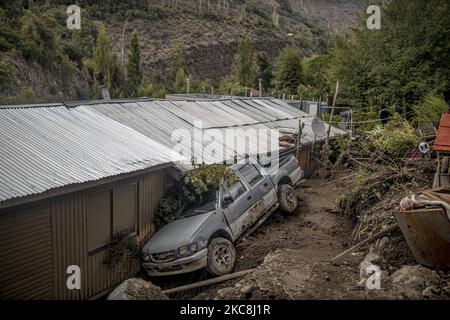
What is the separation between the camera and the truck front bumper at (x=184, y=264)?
26.0 ft

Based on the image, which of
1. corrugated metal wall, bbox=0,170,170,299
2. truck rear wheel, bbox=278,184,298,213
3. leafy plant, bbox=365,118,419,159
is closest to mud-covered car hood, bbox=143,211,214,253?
corrugated metal wall, bbox=0,170,170,299

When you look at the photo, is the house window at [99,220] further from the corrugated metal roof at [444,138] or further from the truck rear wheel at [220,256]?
the corrugated metal roof at [444,138]

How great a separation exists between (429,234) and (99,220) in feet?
19.5

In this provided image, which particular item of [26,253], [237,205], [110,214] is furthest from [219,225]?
[26,253]

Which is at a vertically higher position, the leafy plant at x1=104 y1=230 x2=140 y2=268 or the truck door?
the truck door

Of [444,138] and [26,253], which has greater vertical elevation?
[444,138]

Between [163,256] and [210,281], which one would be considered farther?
[163,256]

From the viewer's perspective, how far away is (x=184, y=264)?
7.95m

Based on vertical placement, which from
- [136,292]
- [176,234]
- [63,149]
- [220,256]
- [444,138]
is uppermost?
[444,138]

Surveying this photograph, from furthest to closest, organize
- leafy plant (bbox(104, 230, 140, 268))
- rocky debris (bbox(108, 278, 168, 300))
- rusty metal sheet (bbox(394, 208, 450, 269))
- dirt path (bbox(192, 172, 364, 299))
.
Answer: leafy plant (bbox(104, 230, 140, 268)) < dirt path (bbox(192, 172, 364, 299)) < rusty metal sheet (bbox(394, 208, 450, 269)) < rocky debris (bbox(108, 278, 168, 300))

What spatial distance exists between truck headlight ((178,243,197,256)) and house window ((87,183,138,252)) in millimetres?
1414

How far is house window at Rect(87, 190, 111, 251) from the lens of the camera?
7.76 m

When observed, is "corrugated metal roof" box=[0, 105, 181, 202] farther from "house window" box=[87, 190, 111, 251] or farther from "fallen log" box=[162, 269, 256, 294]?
"fallen log" box=[162, 269, 256, 294]

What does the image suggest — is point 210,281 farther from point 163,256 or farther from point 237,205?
point 237,205
